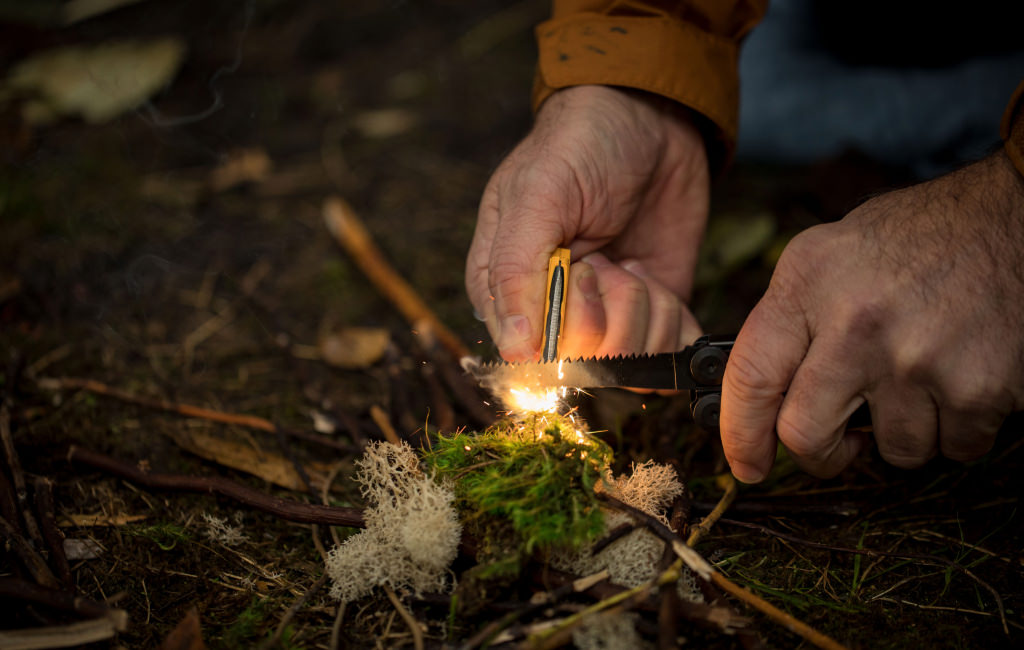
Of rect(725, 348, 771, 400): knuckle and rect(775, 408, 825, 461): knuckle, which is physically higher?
rect(725, 348, 771, 400): knuckle

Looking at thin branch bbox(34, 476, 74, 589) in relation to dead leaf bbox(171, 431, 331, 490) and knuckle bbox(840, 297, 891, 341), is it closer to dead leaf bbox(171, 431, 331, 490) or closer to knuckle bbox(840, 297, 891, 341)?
dead leaf bbox(171, 431, 331, 490)

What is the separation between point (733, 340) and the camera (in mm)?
2375

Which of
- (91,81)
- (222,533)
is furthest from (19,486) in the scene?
(91,81)

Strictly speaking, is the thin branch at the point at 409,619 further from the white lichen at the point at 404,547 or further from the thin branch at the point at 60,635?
the thin branch at the point at 60,635

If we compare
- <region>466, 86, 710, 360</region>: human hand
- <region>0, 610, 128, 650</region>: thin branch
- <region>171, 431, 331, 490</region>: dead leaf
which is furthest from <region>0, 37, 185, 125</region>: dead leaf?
<region>0, 610, 128, 650</region>: thin branch

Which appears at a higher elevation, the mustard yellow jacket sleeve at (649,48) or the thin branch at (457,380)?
the mustard yellow jacket sleeve at (649,48)

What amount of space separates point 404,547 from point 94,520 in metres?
1.32

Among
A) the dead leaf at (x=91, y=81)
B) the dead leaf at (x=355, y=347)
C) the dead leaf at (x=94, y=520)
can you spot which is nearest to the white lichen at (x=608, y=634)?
the dead leaf at (x=94, y=520)

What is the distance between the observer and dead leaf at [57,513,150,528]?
244 centimetres

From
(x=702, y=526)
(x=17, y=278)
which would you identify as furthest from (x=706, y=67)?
(x=17, y=278)

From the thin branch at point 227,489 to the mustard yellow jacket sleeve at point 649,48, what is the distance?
2120 millimetres

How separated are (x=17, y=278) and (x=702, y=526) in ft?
14.2

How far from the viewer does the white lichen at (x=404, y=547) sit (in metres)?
1.98

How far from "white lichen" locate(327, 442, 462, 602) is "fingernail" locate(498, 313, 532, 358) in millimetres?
595
